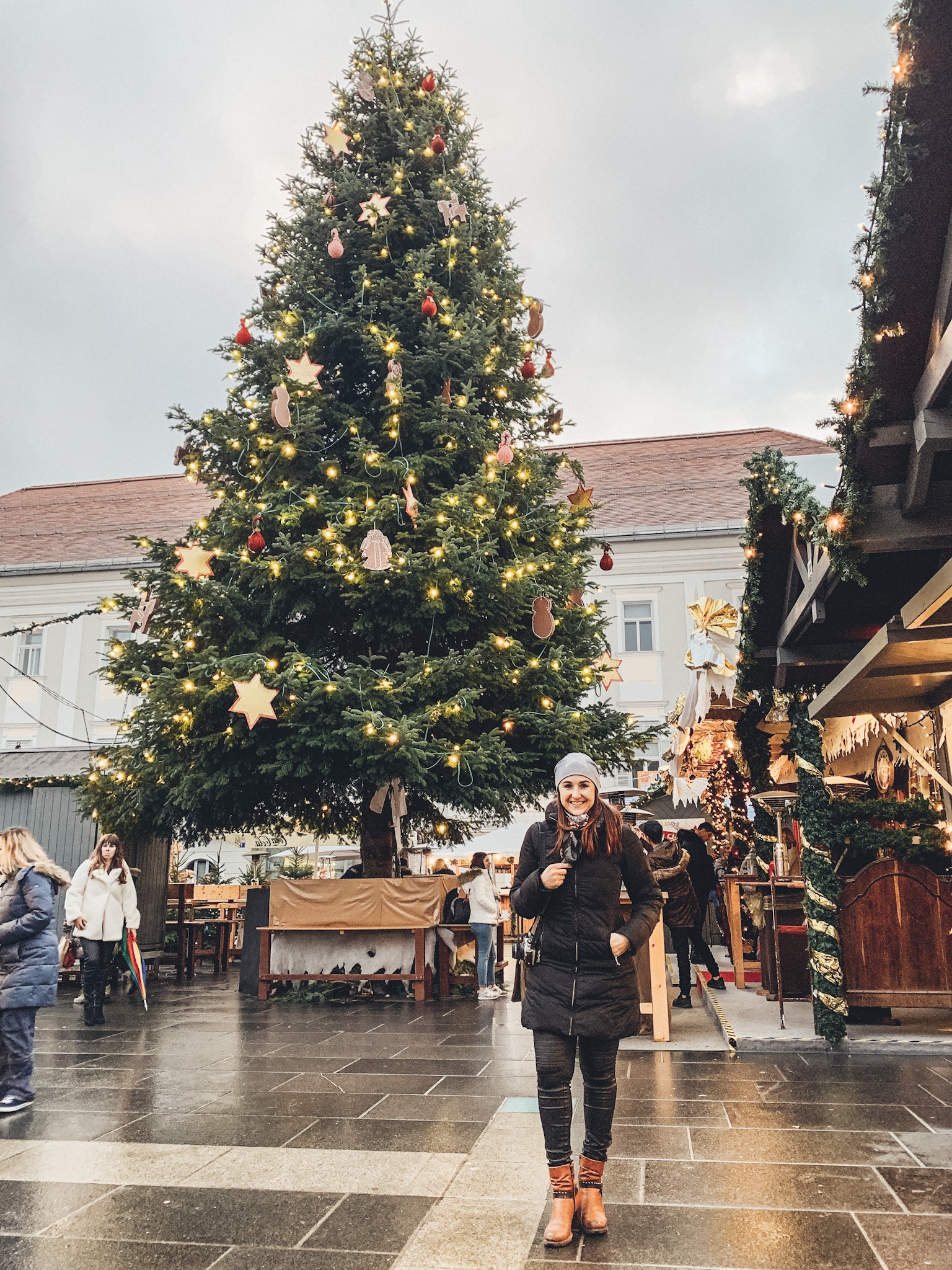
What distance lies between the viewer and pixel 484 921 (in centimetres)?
1197

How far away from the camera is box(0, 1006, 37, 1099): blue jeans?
248 inches

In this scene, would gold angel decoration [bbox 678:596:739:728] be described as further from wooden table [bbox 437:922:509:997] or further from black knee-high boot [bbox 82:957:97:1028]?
black knee-high boot [bbox 82:957:97:1028]

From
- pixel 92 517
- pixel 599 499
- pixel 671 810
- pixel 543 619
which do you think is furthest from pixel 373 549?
pixel 92 517

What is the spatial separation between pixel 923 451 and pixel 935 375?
0.41m

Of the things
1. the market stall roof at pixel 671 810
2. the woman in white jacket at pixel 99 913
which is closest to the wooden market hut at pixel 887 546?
the woman in white jacket at pixel 99 913

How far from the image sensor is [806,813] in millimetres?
8383

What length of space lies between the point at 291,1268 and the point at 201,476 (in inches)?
452

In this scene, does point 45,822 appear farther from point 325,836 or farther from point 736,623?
point 736,623

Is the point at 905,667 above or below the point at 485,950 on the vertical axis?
above

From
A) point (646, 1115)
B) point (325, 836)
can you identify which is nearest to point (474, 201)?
point (325, 836)

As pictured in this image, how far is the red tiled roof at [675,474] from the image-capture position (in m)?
30.9

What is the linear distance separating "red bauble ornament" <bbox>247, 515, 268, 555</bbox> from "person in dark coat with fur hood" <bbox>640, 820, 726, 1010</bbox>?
5593mm

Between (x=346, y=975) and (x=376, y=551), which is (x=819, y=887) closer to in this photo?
(x=376, y=551)

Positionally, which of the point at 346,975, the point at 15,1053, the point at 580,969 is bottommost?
the point at 346,975
